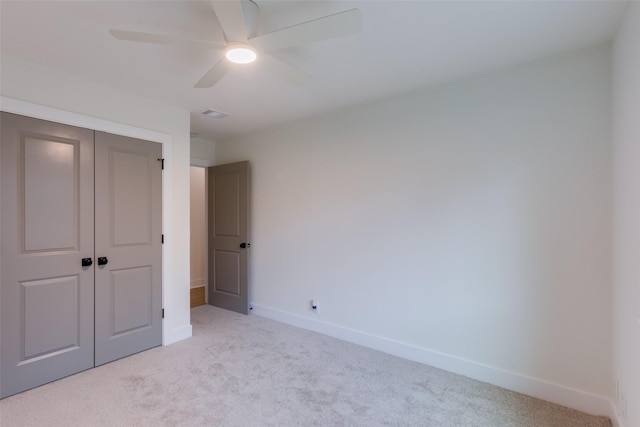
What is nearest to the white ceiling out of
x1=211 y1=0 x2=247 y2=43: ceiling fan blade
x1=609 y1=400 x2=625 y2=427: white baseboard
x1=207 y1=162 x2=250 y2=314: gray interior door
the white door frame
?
x1=211 y1=0 x2=247 y2=43: ceiling fan blade

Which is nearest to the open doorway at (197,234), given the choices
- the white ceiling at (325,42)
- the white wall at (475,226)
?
the white wall at (475,226)

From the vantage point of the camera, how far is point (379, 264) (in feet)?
10.2

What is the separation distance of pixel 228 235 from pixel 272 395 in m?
2.51

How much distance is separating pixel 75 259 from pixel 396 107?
3144 millimetres

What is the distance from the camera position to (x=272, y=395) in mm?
2311

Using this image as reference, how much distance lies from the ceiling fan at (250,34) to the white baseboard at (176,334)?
266 cm

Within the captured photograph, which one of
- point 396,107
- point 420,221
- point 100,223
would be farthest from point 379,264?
point 100,223

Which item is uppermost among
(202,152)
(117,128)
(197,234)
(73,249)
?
(202,152)

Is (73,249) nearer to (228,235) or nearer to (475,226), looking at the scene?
(228,235)

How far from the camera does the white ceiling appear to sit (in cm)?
176

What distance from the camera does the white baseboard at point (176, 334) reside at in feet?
10.5

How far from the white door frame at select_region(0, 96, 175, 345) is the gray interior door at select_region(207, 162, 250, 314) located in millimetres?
1085

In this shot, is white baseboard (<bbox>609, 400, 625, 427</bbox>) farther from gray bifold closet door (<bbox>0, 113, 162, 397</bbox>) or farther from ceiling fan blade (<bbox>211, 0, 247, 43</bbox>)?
gray bifold closet door (<bbox>0, 113, 162, 397</bbox>)

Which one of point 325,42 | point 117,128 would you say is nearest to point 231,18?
point 325,42
